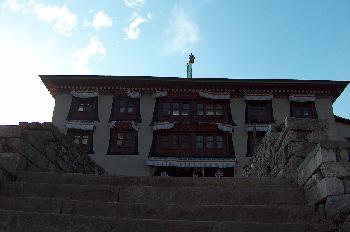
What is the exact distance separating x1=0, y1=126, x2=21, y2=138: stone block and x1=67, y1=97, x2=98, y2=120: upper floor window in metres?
21.6

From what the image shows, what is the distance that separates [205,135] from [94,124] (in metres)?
8.09

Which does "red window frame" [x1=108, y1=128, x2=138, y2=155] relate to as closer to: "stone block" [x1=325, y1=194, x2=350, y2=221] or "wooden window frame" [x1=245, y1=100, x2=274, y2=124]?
"wooden window frame" [x1=245, y1=100, x2=274, y2=124]

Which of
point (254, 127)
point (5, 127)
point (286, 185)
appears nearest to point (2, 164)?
point (5, 127)

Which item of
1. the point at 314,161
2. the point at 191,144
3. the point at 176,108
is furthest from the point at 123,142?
the point at 314,161

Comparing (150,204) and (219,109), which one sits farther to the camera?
(219,109)

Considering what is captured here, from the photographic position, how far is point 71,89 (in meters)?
28.8

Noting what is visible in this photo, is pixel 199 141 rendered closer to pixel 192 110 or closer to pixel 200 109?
pixel 192 110

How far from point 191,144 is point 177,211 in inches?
855

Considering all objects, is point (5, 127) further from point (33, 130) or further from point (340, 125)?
point (340, 125)

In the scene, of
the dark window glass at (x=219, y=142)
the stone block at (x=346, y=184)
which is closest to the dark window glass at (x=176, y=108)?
the dark window glass at (x=219, y=142)

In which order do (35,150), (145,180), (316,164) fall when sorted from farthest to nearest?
(35,150) → (145,180) → (316,164)

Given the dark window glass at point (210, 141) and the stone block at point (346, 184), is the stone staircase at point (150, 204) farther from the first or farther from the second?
the dark window glass at point (210, 141)

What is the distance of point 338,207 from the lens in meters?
4.71

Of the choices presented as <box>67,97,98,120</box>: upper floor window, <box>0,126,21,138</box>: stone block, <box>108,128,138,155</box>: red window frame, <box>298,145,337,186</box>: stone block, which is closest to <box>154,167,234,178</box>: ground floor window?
<box>108,128,138,155</box>: red window frame
